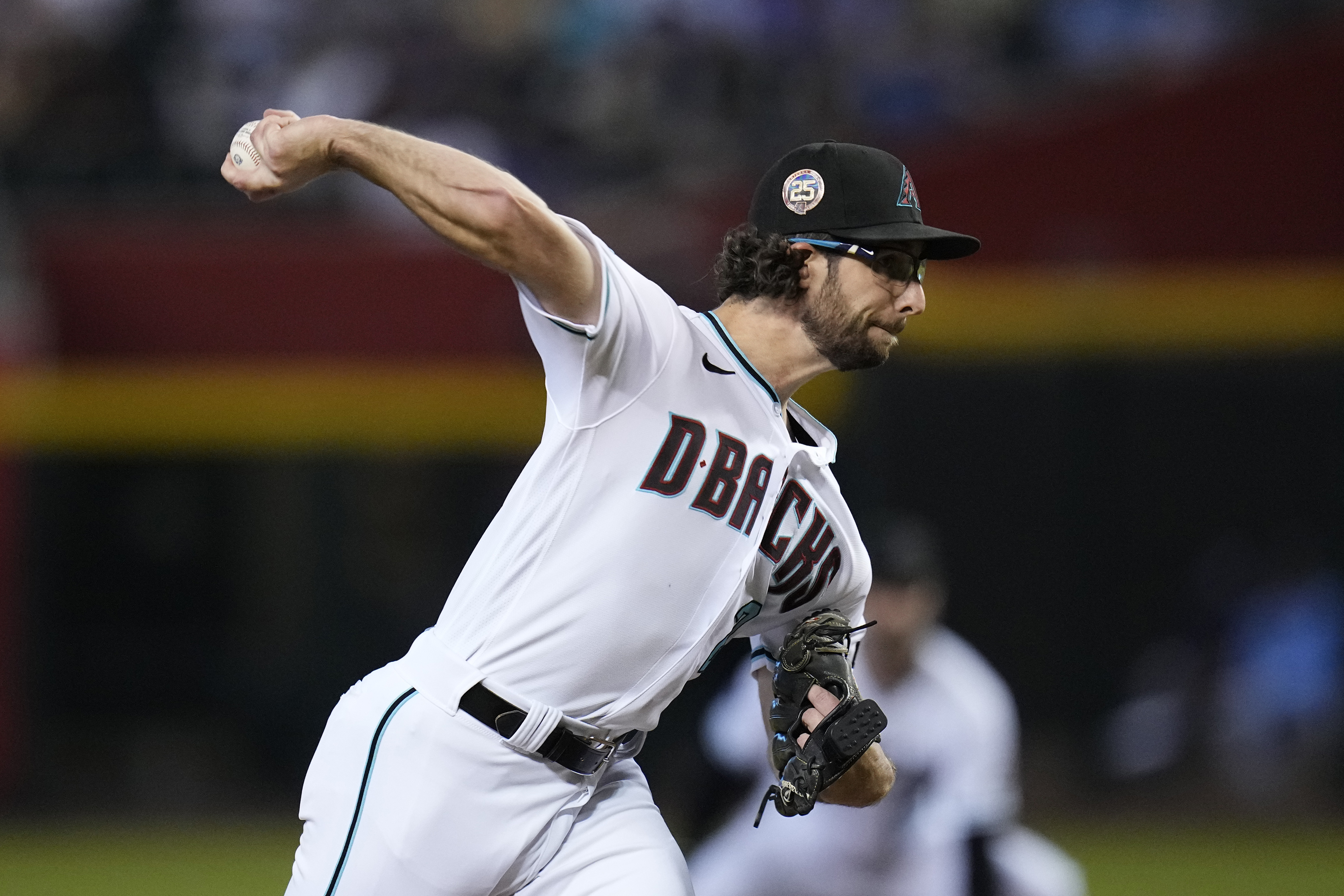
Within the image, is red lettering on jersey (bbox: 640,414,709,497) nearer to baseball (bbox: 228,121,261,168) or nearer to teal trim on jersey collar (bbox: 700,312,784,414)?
teal trim on jersey collar (bbox: 700,312,784,414)

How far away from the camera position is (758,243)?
10.9 ft

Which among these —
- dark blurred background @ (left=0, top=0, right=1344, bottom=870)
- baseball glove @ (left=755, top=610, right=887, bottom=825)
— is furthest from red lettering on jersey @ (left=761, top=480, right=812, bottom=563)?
dark blurred background @ (left=0, top=0, right=1344, bottom=870)

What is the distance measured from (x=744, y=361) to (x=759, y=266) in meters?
0.21

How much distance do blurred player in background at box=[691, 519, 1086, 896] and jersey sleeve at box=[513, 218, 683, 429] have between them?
6.13 feet

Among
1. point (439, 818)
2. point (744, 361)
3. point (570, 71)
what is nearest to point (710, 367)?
point (744, 361)

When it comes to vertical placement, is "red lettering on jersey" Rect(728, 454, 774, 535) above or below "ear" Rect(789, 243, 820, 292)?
below

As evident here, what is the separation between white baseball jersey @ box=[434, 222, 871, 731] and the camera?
304 centimetres

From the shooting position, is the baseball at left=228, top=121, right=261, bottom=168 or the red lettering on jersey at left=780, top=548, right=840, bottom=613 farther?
the red lettering on jersey at left=780, top=548, right=840, bottom=613

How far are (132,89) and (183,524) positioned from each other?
9.42 feet

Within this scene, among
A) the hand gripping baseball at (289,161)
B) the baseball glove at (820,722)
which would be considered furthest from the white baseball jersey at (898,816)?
the hand gripping baseball at (289,161)

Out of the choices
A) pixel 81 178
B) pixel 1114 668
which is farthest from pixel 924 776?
pixel 81 178

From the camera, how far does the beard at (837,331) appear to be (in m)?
3.25

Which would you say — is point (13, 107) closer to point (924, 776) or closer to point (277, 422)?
point (277, 422)

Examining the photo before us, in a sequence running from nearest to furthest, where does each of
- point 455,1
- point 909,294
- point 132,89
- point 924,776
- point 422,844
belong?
1. point 422,844
2. point 909,294
3. point 924,776
4. point 132,89
5. point 455,1
